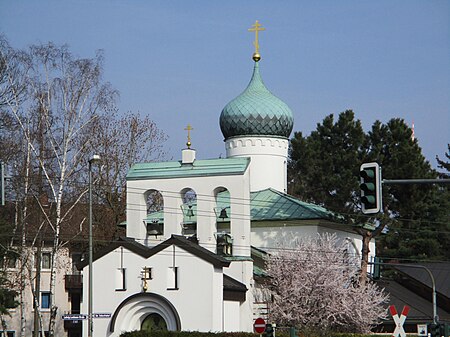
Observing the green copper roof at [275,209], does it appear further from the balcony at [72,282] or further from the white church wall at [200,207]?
the balcony at [72,282]

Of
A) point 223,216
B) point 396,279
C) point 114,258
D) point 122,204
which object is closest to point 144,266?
point 114,258

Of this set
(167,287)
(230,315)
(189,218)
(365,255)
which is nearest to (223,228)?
(189,218)

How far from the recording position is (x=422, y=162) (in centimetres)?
4875

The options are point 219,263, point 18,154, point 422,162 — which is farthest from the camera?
point 422,162

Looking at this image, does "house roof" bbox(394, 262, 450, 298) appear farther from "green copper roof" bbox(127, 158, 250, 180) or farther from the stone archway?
the stone archway

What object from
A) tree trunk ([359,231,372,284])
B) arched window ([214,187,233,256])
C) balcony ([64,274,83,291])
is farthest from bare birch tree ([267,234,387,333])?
balcony ([64,274,83,291])

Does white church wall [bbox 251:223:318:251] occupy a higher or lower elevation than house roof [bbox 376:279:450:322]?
higher

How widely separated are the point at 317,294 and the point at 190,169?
865 cm

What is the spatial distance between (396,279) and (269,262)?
1437 centimetres

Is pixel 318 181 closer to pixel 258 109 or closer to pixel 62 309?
pixel 258 109

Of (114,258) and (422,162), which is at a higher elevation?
(422,162)

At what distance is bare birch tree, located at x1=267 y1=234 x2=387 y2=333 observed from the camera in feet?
151

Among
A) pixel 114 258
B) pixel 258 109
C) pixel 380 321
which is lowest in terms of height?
→ pixel 380 321

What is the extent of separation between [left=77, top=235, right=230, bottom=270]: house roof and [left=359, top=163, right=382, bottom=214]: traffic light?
22254 millimetres
